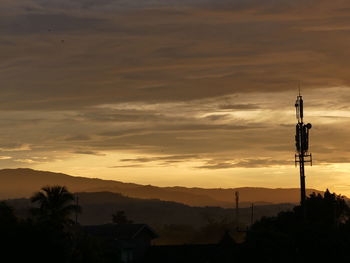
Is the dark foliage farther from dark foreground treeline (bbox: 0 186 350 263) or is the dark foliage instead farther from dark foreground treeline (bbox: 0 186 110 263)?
dark foreground treeline (bbox: 0 186 110 263)

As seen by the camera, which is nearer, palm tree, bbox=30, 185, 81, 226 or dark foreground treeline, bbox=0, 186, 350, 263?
dark foreground treeline, bbox=0, 186, 350, 263

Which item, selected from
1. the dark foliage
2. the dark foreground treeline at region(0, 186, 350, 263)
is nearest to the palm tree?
the dark foreground treeline at region(0, 186, 350, 263)

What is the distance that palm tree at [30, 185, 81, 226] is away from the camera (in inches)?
2968

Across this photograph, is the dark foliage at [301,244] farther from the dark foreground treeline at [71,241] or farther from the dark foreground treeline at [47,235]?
the dark foreground treeline at [47,235]

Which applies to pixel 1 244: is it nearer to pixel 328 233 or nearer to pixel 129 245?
pixel 328 233

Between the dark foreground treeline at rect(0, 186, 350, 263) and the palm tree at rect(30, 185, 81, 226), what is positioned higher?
the palm tree at rect(30, 185, 81, 226)

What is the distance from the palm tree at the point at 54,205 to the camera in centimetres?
7538

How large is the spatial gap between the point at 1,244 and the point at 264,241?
20.2 metres

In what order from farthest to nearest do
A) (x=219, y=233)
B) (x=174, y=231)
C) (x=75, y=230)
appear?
(x=174, y=231)
(x=219, y=233)
(x=75, y=230)

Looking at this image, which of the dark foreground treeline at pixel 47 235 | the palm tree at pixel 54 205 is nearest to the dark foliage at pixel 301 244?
the dark foreground treeline at pixel 47 235

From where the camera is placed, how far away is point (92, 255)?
7569cm

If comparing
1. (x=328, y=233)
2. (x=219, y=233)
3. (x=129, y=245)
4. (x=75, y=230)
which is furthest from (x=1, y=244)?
(x=219, y=233)

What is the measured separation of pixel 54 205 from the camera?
75.8 meters

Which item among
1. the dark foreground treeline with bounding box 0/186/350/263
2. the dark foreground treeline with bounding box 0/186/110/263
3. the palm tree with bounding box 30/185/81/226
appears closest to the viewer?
the dark foreground treeline with bounding box 0/186/110/263
